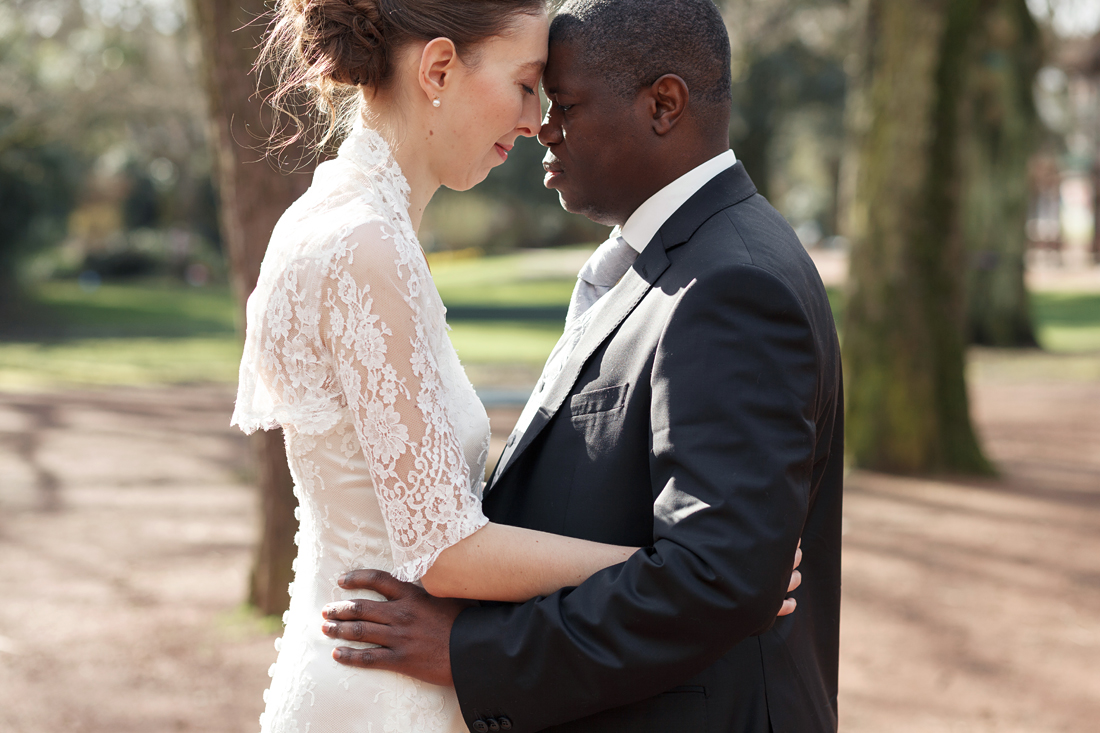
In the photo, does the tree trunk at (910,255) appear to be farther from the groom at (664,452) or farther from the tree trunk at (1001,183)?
the tree trunk at (1001,183)

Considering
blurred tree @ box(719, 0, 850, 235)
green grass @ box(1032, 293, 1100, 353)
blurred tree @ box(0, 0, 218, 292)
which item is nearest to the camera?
blurred tree @ box(0, 0, 218, 292)

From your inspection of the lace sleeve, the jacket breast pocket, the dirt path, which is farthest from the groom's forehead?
the dirt path

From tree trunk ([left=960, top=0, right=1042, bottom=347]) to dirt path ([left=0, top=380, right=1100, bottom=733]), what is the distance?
337 inches

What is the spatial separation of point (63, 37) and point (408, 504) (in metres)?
18.7

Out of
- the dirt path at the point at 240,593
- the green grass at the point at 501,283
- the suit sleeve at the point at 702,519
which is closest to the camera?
the suit sleeve at the point at 702,519

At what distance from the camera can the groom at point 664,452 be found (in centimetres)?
157

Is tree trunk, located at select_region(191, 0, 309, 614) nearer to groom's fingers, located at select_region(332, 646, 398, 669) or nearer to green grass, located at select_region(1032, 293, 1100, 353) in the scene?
groom's fingers, located at select_region(332, 646, 398, 669)

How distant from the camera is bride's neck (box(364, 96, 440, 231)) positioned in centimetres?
198

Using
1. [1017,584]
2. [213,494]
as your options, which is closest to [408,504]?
[1017,584]

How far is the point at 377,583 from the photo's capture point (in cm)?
182

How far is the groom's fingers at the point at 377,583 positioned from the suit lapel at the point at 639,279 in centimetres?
27

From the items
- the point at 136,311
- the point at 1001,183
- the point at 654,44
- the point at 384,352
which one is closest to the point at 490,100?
the point at 654,44

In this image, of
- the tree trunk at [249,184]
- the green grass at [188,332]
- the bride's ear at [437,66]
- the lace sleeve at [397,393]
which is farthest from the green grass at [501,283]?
the lace sleeve at [397,393]

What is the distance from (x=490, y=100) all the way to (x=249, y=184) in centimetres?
351
